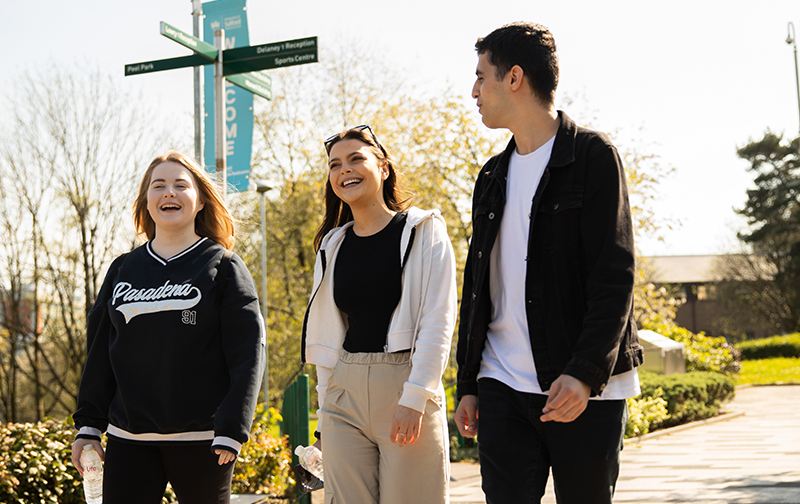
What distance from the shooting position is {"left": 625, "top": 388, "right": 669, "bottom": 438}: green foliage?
480 inches

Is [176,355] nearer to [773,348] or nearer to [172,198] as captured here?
[172,198]

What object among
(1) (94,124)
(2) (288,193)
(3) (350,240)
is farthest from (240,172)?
(2) (288,193)

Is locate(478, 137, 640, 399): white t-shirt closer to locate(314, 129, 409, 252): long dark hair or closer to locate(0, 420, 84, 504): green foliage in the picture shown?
locate(314, 129, 409, 252): long dark hair

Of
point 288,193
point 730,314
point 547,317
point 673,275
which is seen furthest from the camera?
point 673,275

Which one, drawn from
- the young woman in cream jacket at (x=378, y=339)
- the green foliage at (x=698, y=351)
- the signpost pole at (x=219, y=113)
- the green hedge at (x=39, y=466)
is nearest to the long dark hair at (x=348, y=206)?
the young woman in cream jacket at (x=378, y=339)

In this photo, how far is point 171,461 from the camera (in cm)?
279

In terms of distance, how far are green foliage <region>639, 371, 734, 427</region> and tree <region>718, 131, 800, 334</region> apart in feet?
103

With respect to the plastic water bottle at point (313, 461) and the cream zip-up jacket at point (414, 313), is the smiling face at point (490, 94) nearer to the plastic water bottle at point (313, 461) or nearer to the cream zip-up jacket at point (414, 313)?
the cream zip-up jacket at point (414, 313)

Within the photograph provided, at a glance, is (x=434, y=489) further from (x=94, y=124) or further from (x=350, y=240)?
(x=94, y=124)

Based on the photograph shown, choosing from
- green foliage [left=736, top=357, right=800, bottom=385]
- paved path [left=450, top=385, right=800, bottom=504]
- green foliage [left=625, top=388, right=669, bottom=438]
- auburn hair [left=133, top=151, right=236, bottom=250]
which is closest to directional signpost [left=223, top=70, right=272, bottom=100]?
auburn hair [left=133, top=151, right=236, bottom=250]

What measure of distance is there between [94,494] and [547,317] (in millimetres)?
2055

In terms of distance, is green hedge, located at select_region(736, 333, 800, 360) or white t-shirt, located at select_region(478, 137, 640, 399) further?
green hedge, located at select_region(736, 333, 800, 360)

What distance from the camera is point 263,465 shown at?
6414 mm

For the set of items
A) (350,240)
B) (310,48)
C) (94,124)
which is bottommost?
(350,240)
